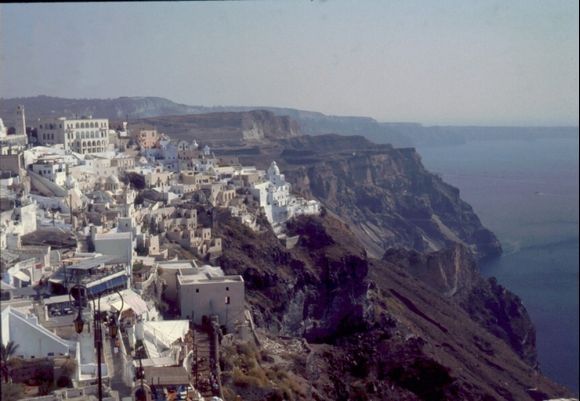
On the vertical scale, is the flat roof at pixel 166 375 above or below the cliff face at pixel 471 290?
above

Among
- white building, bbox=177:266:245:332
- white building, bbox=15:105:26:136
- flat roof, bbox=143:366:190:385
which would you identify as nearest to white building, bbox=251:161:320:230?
white building, bbox=15:105:26:136

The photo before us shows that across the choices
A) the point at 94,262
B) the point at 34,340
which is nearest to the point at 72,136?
the point at 94,262

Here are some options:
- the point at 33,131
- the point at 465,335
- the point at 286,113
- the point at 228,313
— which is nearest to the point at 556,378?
the point at 465,335

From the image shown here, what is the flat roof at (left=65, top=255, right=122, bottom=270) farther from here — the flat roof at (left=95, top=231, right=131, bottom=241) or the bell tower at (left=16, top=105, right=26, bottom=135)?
the bell tower at (left=16, top=105, right=26, bottom=135)

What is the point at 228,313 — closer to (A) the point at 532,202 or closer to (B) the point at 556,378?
(A) the point at 532,202

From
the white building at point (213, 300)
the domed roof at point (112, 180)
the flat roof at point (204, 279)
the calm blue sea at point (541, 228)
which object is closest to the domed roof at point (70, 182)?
the domed roof at point (112, 180)

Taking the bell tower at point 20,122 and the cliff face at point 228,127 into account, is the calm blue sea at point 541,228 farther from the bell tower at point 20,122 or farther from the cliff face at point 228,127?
the cliff face at point 228,127
